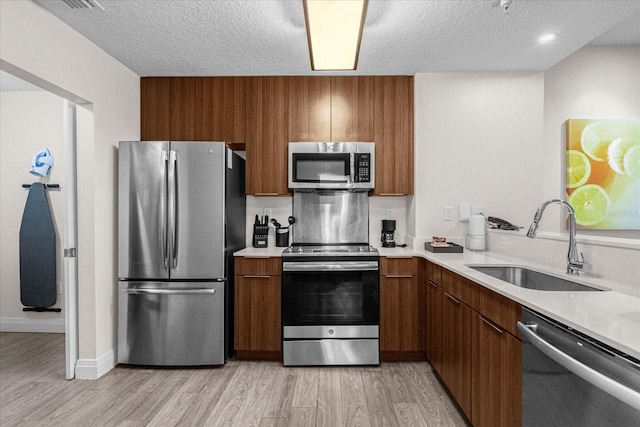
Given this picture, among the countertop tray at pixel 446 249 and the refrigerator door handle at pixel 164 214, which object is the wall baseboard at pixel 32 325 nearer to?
the refrigerator door handle at pixel 164 214

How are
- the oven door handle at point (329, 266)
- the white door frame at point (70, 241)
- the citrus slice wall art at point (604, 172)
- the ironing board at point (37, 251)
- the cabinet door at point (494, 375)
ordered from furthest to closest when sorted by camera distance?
the ironing board at point (37, 251), the citrus slice wall art at point (604, 172), the oven door handle at point (329, 266), the white door frame at point (70, 241), the cabinet door at point (494, 375)

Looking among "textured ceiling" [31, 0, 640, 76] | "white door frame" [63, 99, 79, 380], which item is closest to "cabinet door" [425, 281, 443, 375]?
"textured ceiling" [31, 0, 640, 76]

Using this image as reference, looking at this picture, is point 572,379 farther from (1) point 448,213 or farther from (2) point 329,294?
(1) point 448,213

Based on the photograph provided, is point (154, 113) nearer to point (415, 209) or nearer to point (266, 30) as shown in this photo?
point (266, 30)

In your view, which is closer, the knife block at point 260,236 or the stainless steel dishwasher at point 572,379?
the stainless steel dishwasher at point 572,379

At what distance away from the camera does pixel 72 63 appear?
8.71ft

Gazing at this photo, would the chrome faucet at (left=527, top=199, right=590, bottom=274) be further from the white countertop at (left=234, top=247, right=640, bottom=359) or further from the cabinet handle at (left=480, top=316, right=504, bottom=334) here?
the cabinet handle at (left=480, top=316, right=504, bottom=334)

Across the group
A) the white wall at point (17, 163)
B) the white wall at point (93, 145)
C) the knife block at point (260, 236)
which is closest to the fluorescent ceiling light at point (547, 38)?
the knife block at point (260, 236)

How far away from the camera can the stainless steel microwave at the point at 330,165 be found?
3428 millimetres

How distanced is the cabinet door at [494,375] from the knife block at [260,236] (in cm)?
208

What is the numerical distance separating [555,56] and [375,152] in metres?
1.67

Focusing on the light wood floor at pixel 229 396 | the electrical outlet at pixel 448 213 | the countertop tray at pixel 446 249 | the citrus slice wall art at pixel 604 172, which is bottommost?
the light wood floor at pixel 229 396

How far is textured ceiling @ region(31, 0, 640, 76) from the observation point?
7.68 ft

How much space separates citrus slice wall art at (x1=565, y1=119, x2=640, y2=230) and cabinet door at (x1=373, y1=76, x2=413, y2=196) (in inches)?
57.7
